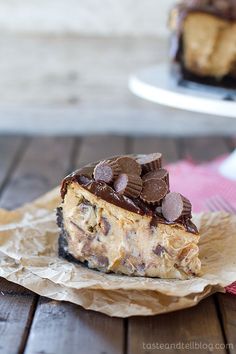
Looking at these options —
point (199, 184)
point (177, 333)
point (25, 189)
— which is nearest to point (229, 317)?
point (177, 333)

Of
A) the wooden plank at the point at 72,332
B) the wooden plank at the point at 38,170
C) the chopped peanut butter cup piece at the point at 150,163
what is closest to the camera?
the wooden plank at the point at 72,332

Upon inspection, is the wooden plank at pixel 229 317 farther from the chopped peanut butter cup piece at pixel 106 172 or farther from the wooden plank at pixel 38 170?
the wooden plank at pixel 38 170

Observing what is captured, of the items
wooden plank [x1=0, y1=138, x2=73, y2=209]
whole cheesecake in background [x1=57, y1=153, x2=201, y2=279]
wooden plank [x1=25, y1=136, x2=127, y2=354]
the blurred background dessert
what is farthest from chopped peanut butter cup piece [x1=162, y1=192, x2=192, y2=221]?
the blurred background dessert

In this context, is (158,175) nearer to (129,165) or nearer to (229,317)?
(129,165)

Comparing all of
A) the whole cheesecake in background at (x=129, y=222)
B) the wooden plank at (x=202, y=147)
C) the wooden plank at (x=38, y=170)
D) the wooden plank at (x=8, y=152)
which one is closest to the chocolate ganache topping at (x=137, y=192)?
the whole cheesecake in background at (x=129, y=222)

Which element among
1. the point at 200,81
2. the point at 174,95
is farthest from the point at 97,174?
the point at 200,81

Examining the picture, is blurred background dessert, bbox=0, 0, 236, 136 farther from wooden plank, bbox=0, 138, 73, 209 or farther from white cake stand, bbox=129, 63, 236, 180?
white cake stand, bbox=129, 63, 236, 180
